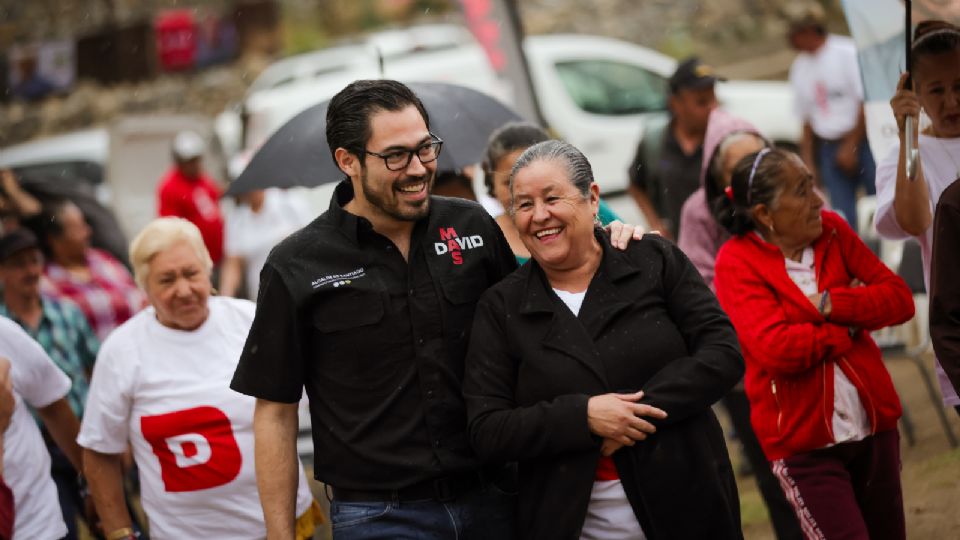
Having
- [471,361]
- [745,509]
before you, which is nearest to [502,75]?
[745,509]

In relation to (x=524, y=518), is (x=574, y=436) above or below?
above

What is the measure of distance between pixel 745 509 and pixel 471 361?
4108mm

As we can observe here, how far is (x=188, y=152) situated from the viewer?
467 inches

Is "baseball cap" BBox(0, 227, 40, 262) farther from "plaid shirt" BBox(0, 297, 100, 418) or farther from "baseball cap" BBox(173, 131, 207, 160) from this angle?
"baseball cap" BBox(173, 131, 207, 160)

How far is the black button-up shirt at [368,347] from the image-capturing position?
395cm

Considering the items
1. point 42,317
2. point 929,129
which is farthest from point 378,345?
point 42,317

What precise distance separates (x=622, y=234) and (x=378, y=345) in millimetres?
819

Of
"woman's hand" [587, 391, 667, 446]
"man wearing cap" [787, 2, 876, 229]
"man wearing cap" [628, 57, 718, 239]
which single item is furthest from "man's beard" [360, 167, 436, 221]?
"man wearing cap" [787, 2, 876, 229]

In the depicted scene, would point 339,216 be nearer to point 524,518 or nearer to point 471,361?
point 471,361

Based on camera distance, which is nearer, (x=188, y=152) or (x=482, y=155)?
(x=482, y=155)

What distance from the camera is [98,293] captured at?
8.61 metres

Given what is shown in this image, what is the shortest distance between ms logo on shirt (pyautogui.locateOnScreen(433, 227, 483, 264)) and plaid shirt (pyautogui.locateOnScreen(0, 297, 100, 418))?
3647 mm

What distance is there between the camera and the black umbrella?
6.18 m

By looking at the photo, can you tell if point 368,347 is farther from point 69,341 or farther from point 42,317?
point 42,317
